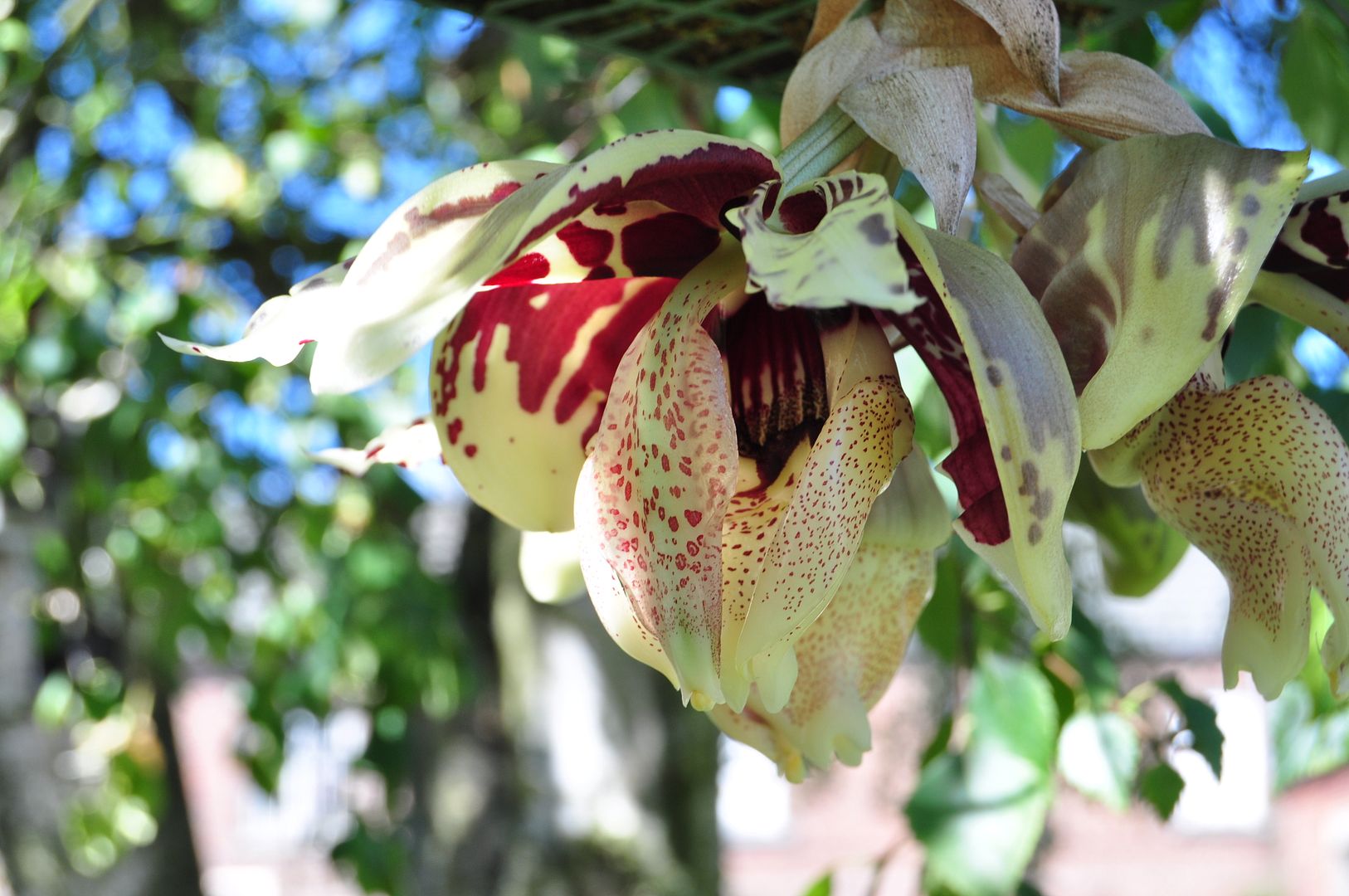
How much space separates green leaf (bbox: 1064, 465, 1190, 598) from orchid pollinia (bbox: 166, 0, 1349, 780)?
0.35ft

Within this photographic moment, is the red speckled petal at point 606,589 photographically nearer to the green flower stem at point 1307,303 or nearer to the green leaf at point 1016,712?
the green flower stem at point 1307,303

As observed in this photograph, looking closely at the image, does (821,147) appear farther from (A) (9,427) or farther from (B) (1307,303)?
(A) (9,427)

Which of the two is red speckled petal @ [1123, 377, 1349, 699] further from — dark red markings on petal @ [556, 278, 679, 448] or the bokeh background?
the bokeh background

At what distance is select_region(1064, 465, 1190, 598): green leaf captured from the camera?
429mm

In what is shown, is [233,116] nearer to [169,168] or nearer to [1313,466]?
[169,168]

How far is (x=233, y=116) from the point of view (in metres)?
2.25

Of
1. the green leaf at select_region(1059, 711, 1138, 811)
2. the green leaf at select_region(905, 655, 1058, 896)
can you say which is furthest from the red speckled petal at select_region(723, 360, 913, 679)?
the green leaf at select_region(1059, 711, 1138, 811)

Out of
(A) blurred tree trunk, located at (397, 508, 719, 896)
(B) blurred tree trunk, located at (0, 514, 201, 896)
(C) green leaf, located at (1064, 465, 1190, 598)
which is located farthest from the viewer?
(B) blurred tree trunk, located at (0, 514, 201, 896)

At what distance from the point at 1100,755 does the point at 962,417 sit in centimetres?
51

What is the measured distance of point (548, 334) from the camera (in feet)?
1.13

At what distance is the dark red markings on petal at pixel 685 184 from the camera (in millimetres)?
240

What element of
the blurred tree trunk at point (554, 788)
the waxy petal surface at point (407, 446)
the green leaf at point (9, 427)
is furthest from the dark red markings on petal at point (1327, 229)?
the green leaf at point (9, 427)

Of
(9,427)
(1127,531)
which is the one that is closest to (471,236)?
(1127,531)

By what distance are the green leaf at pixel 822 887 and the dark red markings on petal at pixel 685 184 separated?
1.90 ft
